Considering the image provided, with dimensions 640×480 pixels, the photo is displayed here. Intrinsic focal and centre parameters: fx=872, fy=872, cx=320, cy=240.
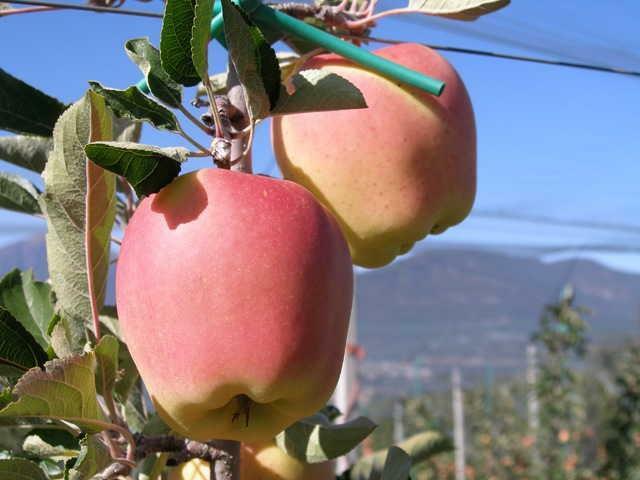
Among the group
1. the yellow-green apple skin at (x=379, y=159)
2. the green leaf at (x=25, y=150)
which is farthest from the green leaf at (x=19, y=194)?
the yellow-green apple skin at (x=379, y=159)

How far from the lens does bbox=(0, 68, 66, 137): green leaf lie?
2.16ft

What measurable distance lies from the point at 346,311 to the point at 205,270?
0.34 ft

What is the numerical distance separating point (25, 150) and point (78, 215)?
0.57ft

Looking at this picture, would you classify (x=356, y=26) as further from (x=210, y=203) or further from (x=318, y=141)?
(x=210, y=203)

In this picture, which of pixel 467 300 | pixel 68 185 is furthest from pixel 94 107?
pixel 467 300

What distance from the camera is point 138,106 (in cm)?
58

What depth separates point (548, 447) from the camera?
4.87m

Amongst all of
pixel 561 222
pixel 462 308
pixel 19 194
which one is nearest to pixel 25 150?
pixel 19 194

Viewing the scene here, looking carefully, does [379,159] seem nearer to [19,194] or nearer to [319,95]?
[319,95]

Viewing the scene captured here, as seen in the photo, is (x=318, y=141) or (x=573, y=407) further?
(x=573, y=407)

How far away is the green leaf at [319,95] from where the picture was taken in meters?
0.59

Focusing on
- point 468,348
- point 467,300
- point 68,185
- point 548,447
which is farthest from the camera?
point 467,300

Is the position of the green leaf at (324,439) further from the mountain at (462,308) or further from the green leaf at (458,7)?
the mountain at (462,308)

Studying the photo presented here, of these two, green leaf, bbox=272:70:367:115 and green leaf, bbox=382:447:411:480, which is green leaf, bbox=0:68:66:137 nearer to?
green leaf, bbox=272:70:367:115
